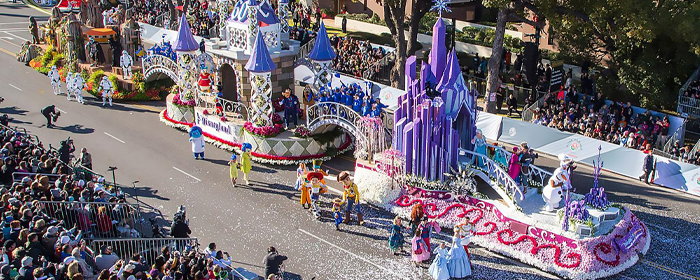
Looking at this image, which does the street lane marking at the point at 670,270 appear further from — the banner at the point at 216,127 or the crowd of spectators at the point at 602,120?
the banner at the point at 216,127

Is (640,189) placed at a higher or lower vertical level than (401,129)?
lower

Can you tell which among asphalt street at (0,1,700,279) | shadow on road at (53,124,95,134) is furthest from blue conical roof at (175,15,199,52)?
shadow on road at (53,124,95,134)

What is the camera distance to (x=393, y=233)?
2042 centimetres

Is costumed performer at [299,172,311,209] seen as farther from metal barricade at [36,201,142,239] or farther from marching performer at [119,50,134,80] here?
marching performer at [119,50,134,80]

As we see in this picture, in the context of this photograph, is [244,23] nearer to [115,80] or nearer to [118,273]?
[115,80]

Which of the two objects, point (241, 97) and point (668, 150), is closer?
point (668, 150)

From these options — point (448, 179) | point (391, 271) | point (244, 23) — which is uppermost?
point (244, 23)

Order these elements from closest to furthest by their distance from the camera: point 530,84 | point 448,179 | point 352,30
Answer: point 448,179
point 530,84
point 352,30

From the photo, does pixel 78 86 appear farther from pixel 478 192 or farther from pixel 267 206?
pixel 478 192

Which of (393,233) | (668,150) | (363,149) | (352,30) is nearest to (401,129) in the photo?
(363,149)

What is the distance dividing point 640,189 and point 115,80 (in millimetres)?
24201

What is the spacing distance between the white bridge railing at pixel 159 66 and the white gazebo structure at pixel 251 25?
14.6ft

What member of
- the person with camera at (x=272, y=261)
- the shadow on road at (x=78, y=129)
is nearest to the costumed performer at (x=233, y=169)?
the person with camera at (x=272, y=261)

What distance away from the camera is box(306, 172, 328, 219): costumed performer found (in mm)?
23000
